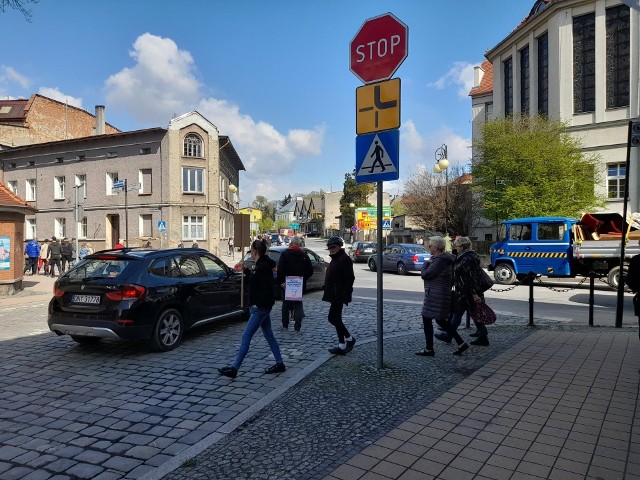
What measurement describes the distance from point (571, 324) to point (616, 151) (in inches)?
972

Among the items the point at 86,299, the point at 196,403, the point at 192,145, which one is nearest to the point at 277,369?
the point at 196,403

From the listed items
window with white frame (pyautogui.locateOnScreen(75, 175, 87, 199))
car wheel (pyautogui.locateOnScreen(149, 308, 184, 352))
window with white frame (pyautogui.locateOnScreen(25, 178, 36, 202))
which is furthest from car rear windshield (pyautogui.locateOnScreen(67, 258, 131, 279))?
window with white frame (pyautogui.locateOnScreen(25, 178, 36, 202))

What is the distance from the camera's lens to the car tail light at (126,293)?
6.40 m

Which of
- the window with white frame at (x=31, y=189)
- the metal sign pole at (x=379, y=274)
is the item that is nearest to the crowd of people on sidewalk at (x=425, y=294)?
the metal sign pole at (x=379, y=274)

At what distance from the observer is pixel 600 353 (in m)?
6.45

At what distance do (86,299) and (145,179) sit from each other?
1180 inches

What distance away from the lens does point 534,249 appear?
624 inches

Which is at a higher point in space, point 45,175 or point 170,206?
point 45,175

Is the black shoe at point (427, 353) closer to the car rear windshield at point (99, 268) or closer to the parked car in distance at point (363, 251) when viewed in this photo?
the car rear windshield at point (99, 268)

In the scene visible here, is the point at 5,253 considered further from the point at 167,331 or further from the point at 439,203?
the point at 439,203

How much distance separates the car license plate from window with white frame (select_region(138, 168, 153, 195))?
2912 cm

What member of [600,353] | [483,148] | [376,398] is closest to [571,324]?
[600,353]

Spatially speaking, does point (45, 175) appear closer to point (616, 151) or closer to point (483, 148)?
point (483, 148)

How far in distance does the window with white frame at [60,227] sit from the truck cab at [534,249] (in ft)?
110
